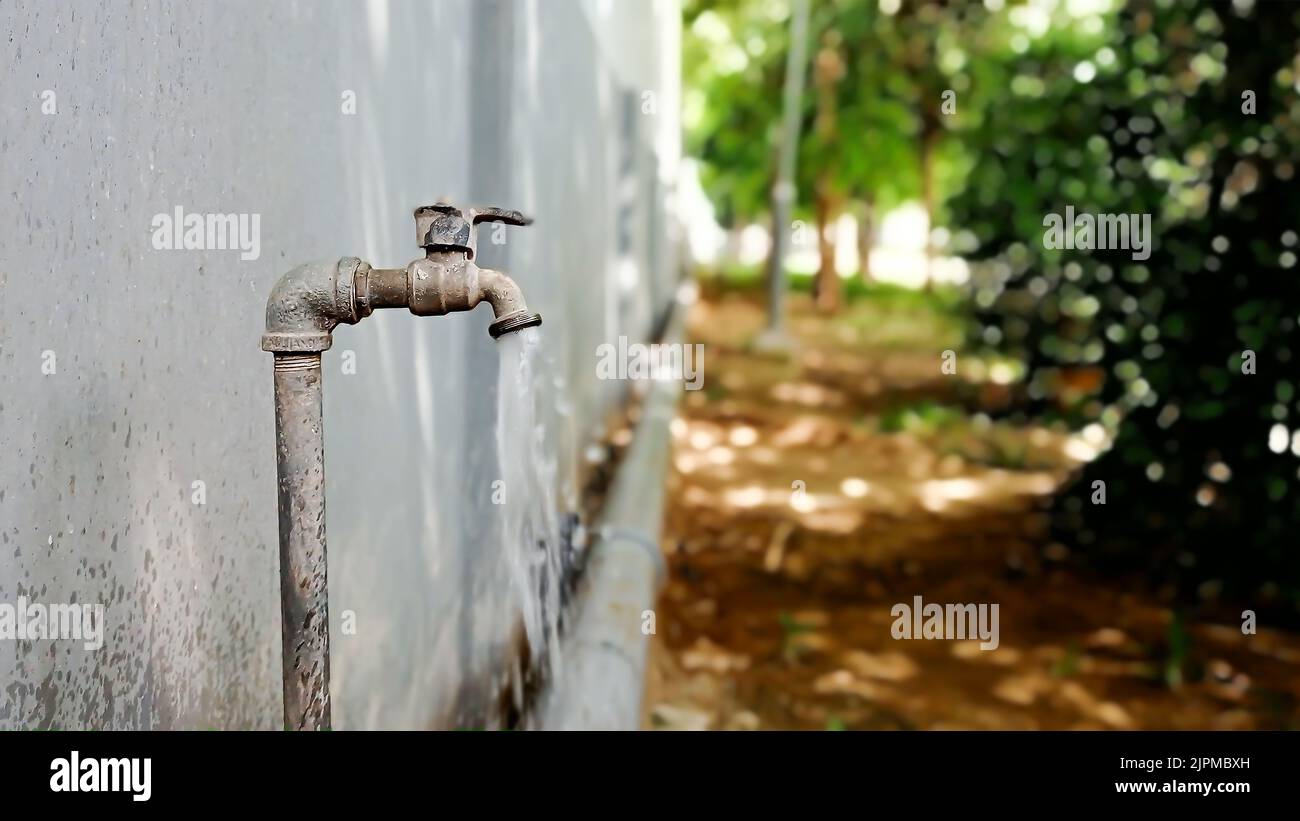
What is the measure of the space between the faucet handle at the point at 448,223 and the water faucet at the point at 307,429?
5cm

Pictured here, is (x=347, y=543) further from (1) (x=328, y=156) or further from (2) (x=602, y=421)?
(2) (x=602, y=421)

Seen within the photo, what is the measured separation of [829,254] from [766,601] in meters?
14.9

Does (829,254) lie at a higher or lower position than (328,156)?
higher

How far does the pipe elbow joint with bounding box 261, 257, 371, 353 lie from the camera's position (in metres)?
1.53

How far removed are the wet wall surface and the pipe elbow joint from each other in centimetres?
11

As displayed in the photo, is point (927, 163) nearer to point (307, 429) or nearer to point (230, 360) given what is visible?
point (230, 360)

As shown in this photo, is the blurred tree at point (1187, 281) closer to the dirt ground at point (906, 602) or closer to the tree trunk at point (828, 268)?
the dirt ground at point (906, 602)

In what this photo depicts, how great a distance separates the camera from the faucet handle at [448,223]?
1708 mm

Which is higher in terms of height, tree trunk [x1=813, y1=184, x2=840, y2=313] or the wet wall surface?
tree trunk [x1=813, y1=184, x2=840, y2=313]

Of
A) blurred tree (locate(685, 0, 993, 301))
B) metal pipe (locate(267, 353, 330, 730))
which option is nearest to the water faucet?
metal pipe (locate(267, 353, 330, 730))

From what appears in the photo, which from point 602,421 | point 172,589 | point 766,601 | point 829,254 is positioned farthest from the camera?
point 829,254

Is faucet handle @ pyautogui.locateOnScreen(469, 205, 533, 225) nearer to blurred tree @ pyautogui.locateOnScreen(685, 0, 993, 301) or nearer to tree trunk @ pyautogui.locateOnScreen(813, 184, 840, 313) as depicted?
blurred tree @ pyautogui.locateOnScreen(685, 0, 993, 301)
